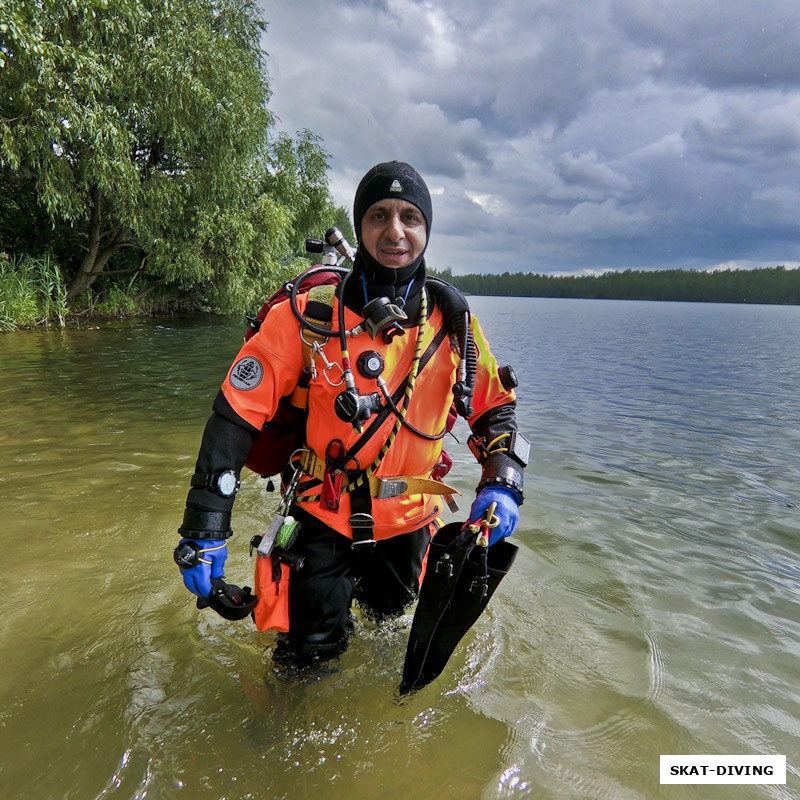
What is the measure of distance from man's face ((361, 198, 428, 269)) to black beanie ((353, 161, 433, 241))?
0.03m

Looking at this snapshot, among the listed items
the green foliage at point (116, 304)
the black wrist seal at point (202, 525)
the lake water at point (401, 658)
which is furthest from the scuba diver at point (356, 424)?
the green foliage at point (116, 304)

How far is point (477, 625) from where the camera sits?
3.52 metres

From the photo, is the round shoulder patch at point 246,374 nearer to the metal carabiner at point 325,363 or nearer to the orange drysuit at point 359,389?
the orange drysuit at point 359,389

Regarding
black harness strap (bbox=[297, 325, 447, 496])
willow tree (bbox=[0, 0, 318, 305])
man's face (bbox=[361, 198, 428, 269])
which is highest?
willow tree (bbox=[0, 0, 318, 305])

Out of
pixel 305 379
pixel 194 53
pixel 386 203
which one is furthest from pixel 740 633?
pixel 194 53

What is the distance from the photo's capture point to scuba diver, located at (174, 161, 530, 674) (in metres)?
2.27

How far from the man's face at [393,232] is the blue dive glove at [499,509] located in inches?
48.5

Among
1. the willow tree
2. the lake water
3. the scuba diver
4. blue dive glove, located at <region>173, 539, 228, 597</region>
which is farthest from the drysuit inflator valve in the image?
the willow tree

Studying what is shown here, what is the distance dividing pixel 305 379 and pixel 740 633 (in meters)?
3.72

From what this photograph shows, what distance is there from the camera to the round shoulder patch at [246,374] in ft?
7.53

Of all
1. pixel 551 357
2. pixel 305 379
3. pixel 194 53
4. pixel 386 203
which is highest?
pixel 194 53

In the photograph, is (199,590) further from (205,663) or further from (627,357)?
(627,357)

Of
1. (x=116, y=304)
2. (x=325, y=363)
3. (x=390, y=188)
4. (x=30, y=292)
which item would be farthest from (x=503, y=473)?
(x=116, y=304)

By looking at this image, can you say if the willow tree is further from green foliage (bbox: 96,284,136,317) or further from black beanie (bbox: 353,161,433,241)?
black beanie (bbox: 353,161,433,241)
